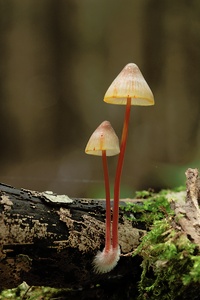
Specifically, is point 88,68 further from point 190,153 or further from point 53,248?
point 53,248

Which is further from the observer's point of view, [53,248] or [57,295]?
[57,295]

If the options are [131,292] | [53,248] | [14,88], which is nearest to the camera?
[53,248]

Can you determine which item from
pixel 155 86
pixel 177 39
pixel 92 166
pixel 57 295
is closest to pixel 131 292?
pixel 57 295

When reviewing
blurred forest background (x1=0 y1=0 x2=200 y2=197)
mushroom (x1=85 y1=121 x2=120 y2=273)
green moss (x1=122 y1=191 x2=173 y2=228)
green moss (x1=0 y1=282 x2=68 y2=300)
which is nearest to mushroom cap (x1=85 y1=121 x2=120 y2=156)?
mushroom (x1=85 y1=121 x2=120 y2=273)

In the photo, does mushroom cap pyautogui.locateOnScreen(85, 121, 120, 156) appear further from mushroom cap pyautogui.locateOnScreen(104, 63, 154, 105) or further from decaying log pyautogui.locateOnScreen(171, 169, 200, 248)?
decaying log pyautogui.locateOnScreen(171, 169, 200, 248)

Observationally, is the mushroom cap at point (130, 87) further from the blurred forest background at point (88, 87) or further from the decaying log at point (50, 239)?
the blurred forest background at point (88, 87)

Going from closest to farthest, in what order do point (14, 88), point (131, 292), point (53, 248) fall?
1. point (53, 248)
2. point (131, 292)
3. point (14, 88)

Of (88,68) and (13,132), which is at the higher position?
(88,68)

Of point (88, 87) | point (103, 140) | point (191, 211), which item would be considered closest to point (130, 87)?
point (103, 140)
